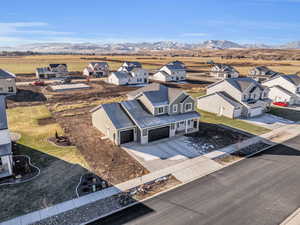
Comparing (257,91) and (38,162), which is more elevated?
(257,91)

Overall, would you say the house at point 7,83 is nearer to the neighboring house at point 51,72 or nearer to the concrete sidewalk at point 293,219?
the neighboring house at point 51,72

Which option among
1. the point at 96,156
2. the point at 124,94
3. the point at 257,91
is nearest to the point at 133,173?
the point at 96,156

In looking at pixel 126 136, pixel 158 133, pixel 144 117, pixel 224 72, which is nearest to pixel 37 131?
pixel 126 136

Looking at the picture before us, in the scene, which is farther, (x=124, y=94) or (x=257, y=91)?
(x=124, y=94)

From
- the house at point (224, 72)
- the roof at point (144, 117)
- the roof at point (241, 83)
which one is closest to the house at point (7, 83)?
the roof at point (144, 117)

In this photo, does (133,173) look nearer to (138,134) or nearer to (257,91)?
(138,134)

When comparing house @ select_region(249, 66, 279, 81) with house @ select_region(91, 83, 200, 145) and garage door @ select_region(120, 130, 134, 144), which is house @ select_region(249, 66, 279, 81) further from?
garage door @ select_region(120, 130, 134, 144)
